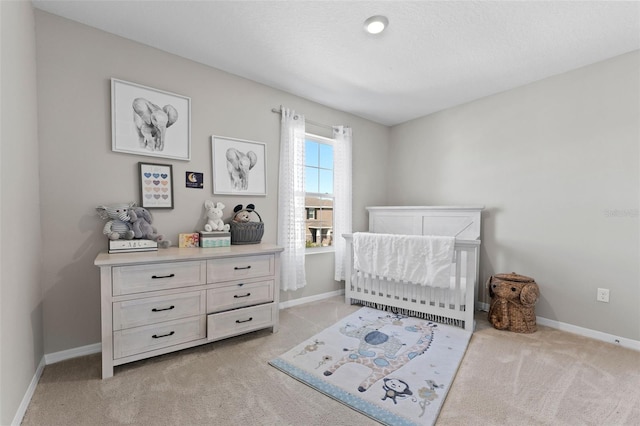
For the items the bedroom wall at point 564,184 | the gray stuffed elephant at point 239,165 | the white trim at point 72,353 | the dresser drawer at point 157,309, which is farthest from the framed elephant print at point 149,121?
the bedroom wall at point 564,184

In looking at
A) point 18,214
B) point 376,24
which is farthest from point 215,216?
point 376,24

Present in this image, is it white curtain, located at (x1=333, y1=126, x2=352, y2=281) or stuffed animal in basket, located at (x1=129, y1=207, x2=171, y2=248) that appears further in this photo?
white curtain, located at (x1=333, y1=126, x2=352, y2=281)

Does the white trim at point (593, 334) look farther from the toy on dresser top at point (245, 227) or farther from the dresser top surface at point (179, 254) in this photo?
the toy on dresser top at point (245, 227)

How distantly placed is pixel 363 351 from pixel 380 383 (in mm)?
390

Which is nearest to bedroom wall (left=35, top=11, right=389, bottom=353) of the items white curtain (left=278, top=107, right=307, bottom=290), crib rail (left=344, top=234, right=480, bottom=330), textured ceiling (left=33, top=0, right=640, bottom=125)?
textured ceiling (left=33, top=0, right=640, bottom=125)

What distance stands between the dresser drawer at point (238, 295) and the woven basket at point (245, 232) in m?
0.46

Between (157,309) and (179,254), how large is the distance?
0.38m

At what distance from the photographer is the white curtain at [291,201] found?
10.0 feet

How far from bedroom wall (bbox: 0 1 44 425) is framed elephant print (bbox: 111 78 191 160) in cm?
45

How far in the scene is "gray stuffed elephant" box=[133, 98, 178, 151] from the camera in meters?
2.25

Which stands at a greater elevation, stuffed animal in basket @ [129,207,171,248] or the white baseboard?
stuffed animal in basket @ [129,207,171,248]

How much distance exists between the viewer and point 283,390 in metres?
1.67

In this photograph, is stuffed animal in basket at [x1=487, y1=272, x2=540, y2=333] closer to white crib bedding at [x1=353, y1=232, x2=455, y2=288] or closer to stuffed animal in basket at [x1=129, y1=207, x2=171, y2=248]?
white crib bedding at [x1=353, y1=232, x2=455, y2=288]

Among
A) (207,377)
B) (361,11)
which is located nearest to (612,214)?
(361,11)
